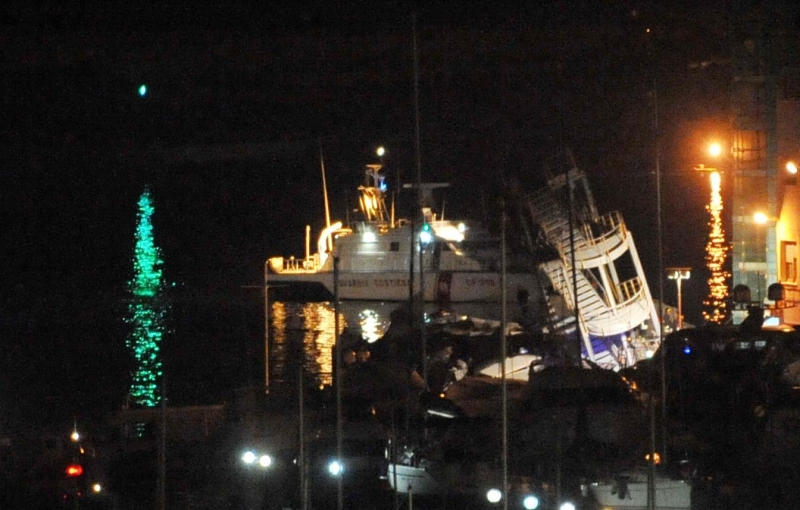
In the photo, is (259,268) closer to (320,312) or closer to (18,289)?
(18,289)

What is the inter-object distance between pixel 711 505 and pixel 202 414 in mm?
4577

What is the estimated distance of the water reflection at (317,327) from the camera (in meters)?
15.5

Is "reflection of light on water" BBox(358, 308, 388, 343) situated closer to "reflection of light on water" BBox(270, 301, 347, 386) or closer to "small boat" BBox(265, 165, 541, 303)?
"reflection of light on water" BBox(270, 301, 347, 386)

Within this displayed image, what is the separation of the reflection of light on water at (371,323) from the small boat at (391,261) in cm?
76

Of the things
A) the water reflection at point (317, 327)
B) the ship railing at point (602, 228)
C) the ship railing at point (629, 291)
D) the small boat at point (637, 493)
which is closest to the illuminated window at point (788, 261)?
the ship railing at point (629, 291)

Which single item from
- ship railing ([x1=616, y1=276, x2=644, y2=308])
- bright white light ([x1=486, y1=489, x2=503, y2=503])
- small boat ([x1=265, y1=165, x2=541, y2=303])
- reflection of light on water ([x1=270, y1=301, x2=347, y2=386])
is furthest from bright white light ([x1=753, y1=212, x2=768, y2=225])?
small boat ([x1=265, y1=165, x2=541, y2=303])

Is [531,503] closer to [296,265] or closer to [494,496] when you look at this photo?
[494,496]

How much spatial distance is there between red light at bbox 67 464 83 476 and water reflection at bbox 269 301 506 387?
5981mm

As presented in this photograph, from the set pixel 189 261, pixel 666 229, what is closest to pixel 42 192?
pixel 189 261

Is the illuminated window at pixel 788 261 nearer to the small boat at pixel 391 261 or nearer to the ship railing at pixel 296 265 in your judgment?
the small boat at pixel 391 261

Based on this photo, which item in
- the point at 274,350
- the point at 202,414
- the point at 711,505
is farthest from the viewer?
the point at 274,350

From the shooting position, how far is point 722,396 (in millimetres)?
8938

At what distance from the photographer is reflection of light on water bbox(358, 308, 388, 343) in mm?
20591

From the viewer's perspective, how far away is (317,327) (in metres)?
20.9
